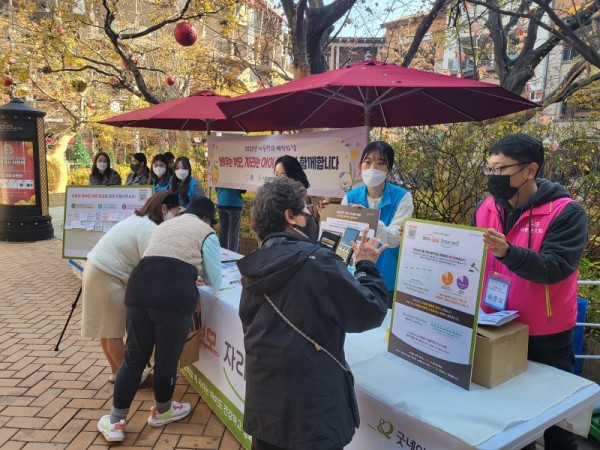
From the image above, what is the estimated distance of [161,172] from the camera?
5758 mm

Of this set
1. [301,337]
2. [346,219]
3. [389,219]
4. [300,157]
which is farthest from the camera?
[300,157]

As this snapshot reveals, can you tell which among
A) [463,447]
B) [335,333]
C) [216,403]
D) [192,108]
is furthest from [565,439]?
[192,108]

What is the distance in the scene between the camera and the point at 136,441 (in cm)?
282

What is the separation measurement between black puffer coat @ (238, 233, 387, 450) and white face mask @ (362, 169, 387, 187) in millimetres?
1390

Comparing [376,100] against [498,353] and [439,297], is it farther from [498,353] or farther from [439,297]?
[498,353]

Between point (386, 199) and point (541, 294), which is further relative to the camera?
point (386, 199)

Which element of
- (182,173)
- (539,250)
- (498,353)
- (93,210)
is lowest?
(498,353)

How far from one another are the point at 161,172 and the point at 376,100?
3.30 metres

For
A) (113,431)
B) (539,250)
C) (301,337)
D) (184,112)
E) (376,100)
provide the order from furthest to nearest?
(184,112) → (376,100) → (113,431) → (539,250) → (301,337)

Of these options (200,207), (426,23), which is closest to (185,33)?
(426,23)

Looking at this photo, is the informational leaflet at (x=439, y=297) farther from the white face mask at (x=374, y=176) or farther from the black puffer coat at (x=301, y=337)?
the white face mask at (x=374, y=176)

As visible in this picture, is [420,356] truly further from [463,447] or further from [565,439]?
[565,439]

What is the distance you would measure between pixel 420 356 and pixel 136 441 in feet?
6.85

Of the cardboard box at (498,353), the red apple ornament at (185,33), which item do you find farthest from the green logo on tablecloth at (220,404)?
the red apple ornament at (185,33)
